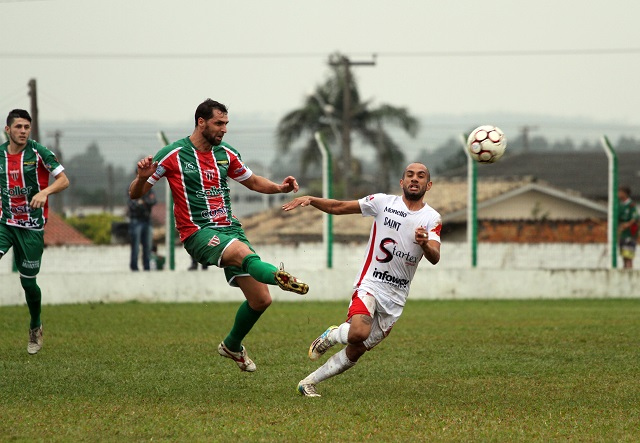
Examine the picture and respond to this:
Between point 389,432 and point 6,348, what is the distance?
19.3 feet

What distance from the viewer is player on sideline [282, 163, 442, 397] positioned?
7949 mm

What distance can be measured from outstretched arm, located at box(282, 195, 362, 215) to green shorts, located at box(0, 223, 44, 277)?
337cm

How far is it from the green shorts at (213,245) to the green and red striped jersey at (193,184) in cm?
8

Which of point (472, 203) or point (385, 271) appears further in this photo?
point (472, 203)

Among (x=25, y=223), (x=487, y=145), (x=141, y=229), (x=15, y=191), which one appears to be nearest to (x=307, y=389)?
(x=487, y=145)

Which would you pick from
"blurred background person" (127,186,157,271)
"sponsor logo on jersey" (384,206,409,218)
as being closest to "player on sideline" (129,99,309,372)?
"sponsor logo on jersey" (384,206,409,218)

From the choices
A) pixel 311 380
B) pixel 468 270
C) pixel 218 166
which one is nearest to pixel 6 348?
pixel 218 166

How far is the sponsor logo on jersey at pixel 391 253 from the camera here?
8023mm

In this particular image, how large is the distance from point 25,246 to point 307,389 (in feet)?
12.8

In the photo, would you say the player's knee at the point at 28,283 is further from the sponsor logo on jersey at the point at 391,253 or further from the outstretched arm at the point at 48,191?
the sponsor logo on jersey at the point at 391,253

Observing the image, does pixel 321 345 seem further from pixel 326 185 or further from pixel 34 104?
pixel 34 104

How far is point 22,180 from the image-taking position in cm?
1025

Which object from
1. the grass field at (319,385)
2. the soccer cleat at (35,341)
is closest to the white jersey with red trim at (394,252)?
the grass field at (319,385)

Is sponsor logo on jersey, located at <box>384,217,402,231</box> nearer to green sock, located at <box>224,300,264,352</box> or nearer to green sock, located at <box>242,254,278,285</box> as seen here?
green sock, located at <box>242,254,278,285</box>
